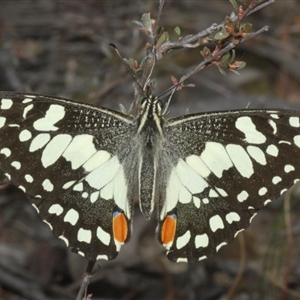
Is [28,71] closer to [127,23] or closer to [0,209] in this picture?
[127,23]

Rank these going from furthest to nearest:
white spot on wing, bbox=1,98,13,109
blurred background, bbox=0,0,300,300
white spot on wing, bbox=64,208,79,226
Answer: blurred background, bbox=0,0,300,300, white spot on wing, bbox=64,208,79,226, white spot on wing, bbox=1,98,13,109

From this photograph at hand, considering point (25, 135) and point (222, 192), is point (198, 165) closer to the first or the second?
point (222, 192)

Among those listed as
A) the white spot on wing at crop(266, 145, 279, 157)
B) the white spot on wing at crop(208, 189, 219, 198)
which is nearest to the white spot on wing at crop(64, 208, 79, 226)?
the white spot on wing at crop(208, 189, 219, 198)

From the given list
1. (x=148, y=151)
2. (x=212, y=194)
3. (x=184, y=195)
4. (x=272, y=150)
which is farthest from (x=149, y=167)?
(x=272, y=150)

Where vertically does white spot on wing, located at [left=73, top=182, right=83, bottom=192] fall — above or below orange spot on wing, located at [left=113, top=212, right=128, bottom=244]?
above

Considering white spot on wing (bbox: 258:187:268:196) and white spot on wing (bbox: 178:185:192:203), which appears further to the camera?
white spot on wing (bbox: 178:185:192:203)

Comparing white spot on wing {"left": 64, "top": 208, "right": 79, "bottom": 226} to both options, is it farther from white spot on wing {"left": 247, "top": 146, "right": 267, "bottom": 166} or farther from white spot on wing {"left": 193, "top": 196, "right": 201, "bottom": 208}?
white spot on wing {"left": 247, "top": 146, "right": 267, "bottom": 166}
